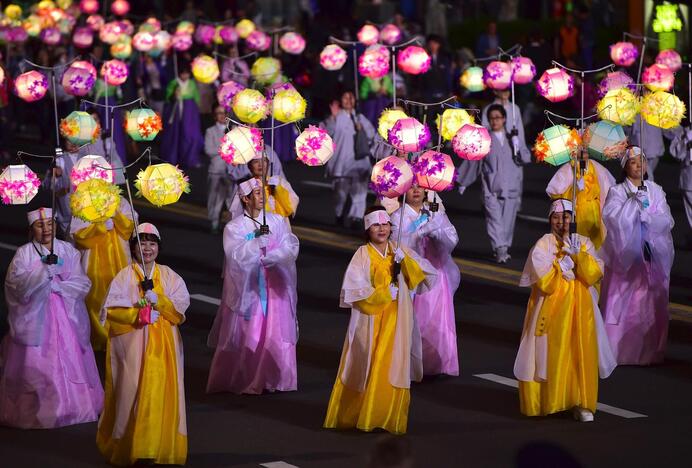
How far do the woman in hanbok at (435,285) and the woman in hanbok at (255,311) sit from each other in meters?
1.02

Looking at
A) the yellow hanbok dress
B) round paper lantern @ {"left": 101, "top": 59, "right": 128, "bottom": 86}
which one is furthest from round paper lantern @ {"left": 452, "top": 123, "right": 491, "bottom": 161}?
round paper lantern @ {"left": 101, "top": 59, "right": 128, "bottom": 86}

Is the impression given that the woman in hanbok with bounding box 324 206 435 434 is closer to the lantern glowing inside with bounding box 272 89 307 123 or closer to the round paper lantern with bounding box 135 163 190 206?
the round paper lantern with bounding box 135 163 190 206

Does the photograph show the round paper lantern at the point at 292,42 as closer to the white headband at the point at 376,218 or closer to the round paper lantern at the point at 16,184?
the round paper lantern at the point at 16,184

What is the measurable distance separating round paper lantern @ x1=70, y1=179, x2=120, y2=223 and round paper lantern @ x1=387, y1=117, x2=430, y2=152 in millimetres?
2281

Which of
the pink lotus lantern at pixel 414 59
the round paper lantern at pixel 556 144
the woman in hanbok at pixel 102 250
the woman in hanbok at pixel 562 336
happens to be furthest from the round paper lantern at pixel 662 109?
the pink lotus lantern at pixel 414 59

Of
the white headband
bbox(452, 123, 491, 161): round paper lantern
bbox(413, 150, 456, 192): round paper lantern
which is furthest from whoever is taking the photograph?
bbox(452, 123, 491, 161): round paper lantern

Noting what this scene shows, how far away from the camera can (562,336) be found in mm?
11961

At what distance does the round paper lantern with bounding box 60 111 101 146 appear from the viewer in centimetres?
1590

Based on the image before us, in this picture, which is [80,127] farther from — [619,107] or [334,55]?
[334,55]

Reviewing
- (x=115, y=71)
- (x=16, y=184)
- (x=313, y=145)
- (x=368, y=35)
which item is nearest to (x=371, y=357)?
(x=313, y=145)

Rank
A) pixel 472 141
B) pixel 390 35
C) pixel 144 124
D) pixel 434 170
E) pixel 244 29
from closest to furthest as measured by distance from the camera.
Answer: pixel 434 170, pixel 472 141, pixel 144 124, pixel 390 35, pixel 244 29

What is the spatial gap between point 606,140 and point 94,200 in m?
4.89

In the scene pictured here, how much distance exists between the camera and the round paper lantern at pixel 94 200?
11.7m

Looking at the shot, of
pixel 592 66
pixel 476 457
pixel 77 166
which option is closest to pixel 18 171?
pixel 77 166
